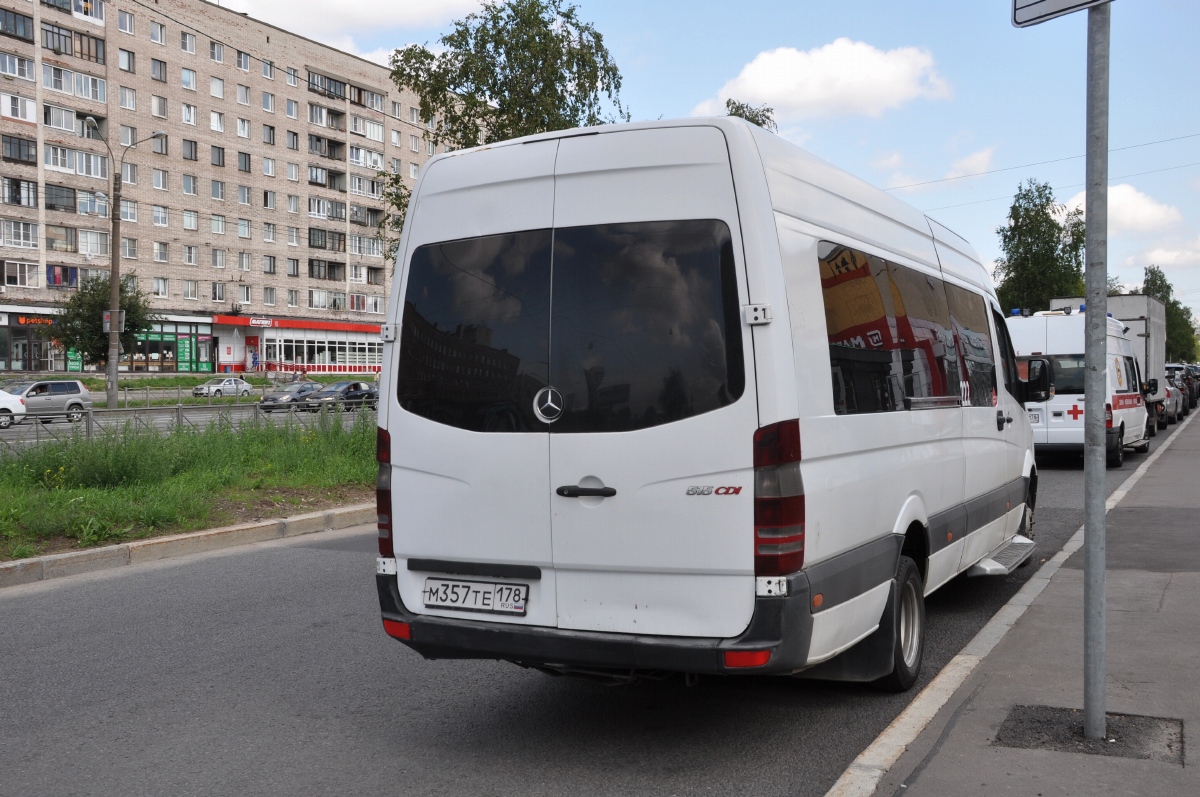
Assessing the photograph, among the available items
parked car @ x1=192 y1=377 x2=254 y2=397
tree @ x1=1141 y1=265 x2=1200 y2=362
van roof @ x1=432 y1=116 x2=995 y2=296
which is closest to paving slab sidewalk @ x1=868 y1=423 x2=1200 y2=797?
van roof @ x1=432 y1=116 x2=995 y2=296

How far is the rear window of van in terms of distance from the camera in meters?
3.98

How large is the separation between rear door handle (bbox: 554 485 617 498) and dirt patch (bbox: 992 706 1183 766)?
6.18 ft

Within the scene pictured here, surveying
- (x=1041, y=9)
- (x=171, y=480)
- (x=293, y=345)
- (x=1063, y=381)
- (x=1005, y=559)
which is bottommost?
(x=1005, y=559)

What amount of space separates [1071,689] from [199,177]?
70162 mm

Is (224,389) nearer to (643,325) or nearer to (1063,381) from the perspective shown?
(1063,381)

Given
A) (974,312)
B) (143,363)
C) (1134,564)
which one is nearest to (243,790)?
(974,312)

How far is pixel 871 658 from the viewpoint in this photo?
16.0 ft

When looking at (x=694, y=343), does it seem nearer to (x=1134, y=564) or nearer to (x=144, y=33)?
(x=1134, y=564)

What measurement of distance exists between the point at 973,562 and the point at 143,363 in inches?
2509

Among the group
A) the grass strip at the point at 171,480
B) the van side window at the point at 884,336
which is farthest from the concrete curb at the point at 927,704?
the grass strip at the point at 171,480

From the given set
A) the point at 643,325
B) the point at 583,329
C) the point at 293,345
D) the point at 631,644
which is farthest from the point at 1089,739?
the point at 293,345

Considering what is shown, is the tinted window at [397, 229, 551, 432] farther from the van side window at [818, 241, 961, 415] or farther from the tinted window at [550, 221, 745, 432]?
the van side window at [818, 241, 961, 415]

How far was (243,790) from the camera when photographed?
4.01 metres

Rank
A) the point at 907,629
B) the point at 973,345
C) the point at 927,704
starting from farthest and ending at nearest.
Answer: the point at 973,345
the point at 907,629
the point at 927,704
